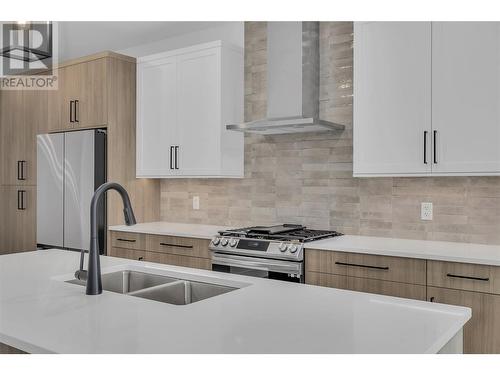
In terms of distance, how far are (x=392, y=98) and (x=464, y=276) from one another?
1216 mm

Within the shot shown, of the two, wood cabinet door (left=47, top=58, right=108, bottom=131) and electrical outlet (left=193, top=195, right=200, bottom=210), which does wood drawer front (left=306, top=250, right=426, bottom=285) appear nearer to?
electrical outlet (left=193, top=195, right=200, bottom=210)

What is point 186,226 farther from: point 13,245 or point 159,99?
point 13,245

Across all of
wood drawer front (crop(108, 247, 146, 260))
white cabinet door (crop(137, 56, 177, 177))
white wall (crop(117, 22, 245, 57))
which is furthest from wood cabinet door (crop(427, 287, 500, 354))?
white wall (crop(117, 22, 245, 57))

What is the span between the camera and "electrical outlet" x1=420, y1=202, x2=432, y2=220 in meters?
3.34

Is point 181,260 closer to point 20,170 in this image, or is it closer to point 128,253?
point 128,253

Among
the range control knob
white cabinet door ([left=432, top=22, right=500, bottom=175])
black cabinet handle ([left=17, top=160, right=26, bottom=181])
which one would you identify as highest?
white cabinet door ([left=432, top=22, right=500, bottom=175])

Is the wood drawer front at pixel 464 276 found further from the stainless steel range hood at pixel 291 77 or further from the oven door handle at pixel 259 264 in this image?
the stainless steel range hood at pixel 291 77

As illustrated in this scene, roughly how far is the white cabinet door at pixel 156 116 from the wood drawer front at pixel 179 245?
65 cm

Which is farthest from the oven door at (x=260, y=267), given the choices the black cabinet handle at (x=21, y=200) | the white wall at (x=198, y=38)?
the black cabinet handle at (x=21, y=200)

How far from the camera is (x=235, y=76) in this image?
161 inches

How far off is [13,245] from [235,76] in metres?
3.10

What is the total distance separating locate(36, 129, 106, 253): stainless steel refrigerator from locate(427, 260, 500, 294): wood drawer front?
2816 mm

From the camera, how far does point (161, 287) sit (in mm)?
2094

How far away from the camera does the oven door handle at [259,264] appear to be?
124 inches
